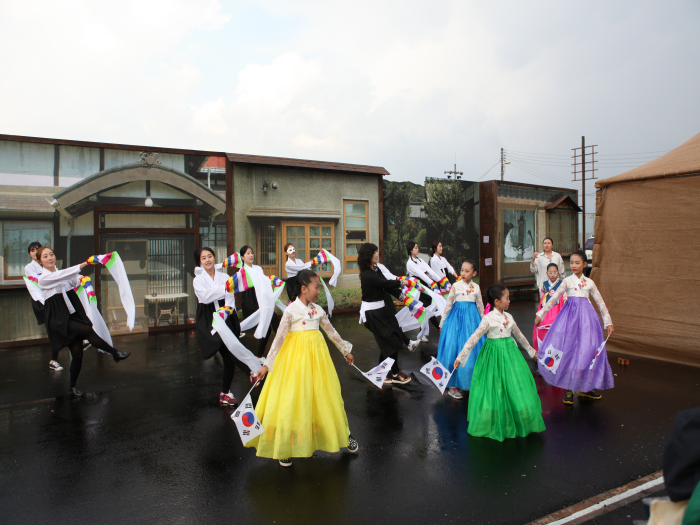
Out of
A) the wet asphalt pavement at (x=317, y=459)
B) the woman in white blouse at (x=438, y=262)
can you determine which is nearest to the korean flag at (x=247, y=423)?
the wet asphalt pavement at (x=317, y=459)

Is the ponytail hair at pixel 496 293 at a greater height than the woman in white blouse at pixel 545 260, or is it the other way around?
the woman in white blouse at pixel 545 260

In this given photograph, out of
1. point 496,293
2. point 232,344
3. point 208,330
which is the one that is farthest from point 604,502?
point 208,330

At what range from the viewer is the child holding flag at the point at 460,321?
530 centimetres

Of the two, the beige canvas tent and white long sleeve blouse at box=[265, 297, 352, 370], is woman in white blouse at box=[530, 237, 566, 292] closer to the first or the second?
the beige canvas tent

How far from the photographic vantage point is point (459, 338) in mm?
5340

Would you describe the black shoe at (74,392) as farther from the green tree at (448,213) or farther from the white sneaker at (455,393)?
the green tree at (448,213)

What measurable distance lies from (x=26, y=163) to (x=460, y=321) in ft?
28.5

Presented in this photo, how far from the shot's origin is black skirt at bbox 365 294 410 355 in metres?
5.70

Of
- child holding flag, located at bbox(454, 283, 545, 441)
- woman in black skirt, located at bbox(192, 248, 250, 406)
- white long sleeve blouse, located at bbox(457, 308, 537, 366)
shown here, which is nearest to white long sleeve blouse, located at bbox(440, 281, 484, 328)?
white long sleeve blouse, located at bbox(457, 308, 537, 366)

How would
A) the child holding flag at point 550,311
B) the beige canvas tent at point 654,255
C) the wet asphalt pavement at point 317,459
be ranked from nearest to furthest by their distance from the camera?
the wet asphalt pavement at point 317,459 → the child holding flag at point 550,311 → the beige canvas tent at point 654,255

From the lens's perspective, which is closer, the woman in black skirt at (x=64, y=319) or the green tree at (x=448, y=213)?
the woman in black skirt at (x=64, y=319)

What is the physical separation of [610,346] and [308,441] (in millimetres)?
6524

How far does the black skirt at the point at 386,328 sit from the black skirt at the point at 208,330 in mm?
1736

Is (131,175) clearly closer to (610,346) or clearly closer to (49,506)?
(49,506)
